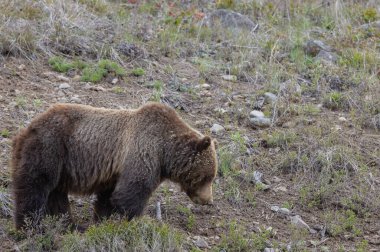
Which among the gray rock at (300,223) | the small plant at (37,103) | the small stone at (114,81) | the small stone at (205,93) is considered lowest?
the gray rock at (300,223)

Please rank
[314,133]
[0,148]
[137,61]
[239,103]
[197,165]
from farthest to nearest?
1. [137,61]
2. [239,103]
3. [314,133]
4. [0,148]
5. [197,165]

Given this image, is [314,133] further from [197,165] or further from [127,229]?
[127,229]

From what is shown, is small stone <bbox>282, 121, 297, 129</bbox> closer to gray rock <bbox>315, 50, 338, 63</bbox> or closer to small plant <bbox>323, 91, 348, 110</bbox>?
small plant <bbox>323, 91, 348, 110</bbox>

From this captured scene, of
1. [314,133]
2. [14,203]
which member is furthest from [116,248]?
→ [314,133]

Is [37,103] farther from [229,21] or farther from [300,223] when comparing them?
[229,21]

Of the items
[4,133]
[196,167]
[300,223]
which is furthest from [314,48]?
[4,133]

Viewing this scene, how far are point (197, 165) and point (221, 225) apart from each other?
730mm

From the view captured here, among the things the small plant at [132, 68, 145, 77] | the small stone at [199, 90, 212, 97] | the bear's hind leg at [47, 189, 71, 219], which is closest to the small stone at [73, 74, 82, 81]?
the small plant at [132, 68, 145, 77]

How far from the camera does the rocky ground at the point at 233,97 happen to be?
6430 mm

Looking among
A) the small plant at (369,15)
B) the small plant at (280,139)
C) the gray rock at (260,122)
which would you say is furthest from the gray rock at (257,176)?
the small plant at (369,15)

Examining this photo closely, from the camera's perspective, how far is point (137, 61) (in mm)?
9438

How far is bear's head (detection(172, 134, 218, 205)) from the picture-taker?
6062 millimetres

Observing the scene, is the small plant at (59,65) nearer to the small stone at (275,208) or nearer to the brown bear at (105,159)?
the brown bear at (105,159)

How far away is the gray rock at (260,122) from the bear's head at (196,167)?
228cm
